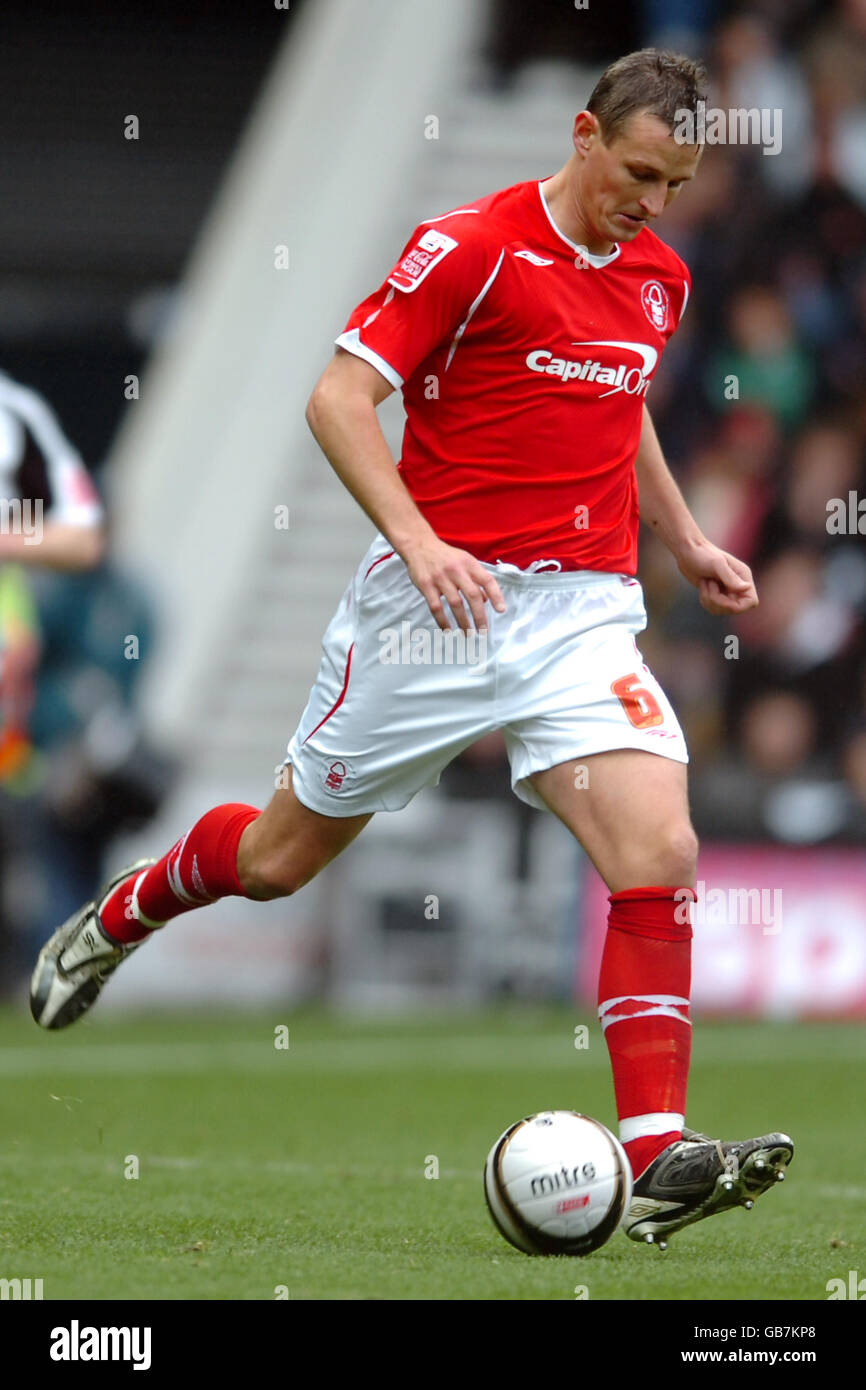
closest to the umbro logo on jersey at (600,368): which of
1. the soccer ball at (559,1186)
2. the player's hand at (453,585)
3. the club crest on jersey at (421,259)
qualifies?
the club crest on jersey at (421,259)

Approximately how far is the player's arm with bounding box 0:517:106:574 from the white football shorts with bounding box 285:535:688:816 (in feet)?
3.45

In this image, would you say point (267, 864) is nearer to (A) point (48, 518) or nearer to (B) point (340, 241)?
(A) point (48, 518)

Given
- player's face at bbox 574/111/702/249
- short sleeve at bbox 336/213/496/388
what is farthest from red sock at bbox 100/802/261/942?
player's face at bbox 574/111/702/249

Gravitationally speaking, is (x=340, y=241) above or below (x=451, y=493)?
above

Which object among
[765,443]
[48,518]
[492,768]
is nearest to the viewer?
[48,518]

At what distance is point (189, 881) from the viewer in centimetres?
557

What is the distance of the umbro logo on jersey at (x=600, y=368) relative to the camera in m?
4.90

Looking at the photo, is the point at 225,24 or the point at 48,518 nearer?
the point at 48,518

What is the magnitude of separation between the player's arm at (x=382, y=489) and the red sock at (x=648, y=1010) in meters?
0.72

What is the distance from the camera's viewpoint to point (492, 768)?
11938mm
